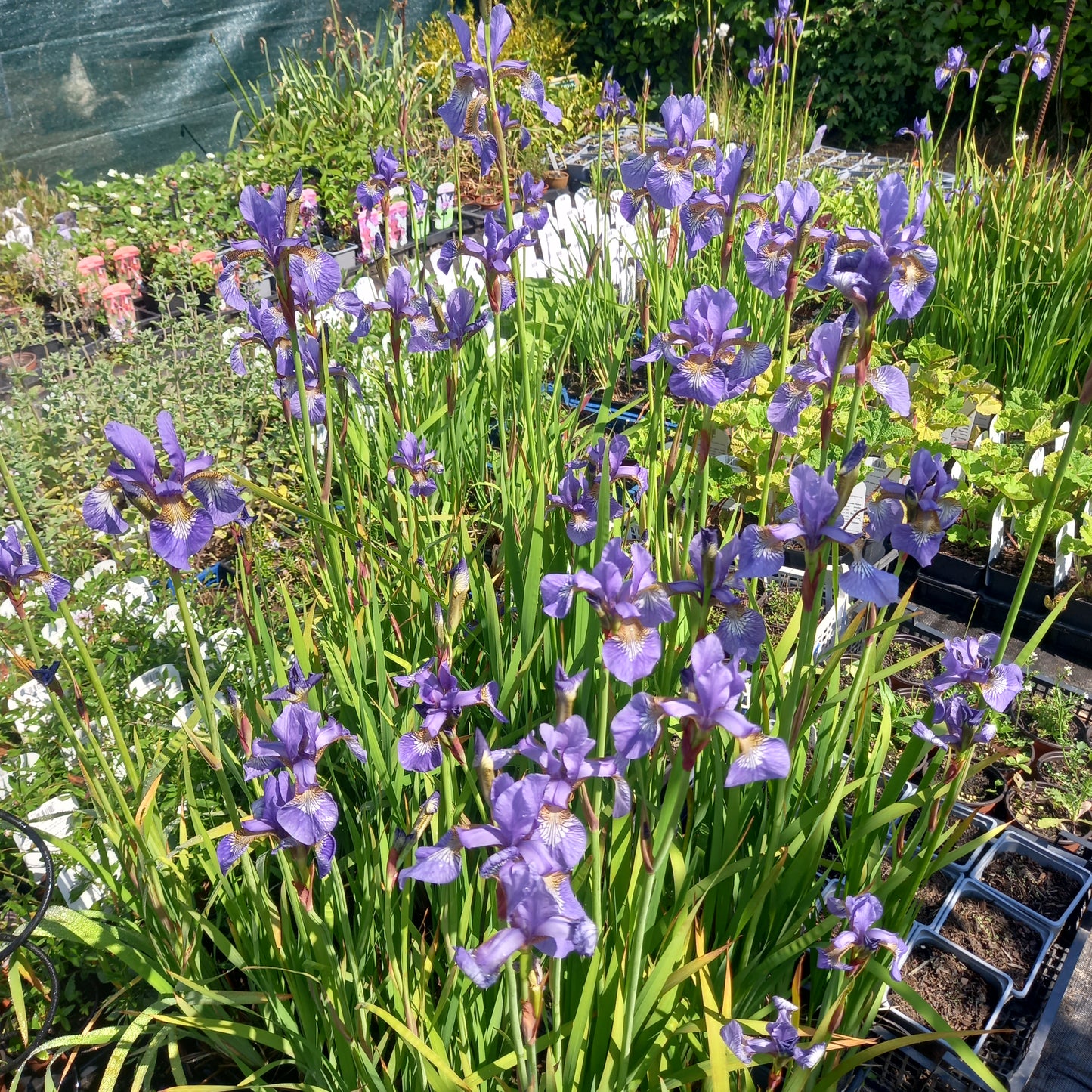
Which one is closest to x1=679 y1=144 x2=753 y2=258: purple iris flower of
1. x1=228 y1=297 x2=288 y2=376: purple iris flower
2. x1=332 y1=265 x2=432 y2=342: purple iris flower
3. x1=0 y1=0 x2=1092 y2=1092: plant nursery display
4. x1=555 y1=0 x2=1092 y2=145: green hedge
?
x1=0 y1=0 x2=1092 y2=1092: plant nursery display

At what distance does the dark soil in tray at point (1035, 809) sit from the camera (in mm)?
2471

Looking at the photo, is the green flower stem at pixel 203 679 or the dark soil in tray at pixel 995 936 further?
the dark soil in tray at pixel 995 936

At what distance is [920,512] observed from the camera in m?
1.48

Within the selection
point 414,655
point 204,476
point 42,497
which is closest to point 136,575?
point 42,497

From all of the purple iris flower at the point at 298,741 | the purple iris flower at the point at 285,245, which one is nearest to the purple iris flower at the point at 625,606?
the purple iris flower at the point at 298,741

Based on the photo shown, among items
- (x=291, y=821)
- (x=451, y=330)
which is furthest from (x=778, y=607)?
(x=291, y=821)

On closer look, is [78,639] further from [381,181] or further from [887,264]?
[381,181]

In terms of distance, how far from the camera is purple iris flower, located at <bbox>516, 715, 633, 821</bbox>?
3.56ft

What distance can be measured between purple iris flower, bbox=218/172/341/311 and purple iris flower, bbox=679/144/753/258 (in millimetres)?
888

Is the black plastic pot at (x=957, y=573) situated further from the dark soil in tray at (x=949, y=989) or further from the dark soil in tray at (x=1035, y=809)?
the dark soil in tray at (x=949, y=989)

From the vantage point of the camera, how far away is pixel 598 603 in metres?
1.22

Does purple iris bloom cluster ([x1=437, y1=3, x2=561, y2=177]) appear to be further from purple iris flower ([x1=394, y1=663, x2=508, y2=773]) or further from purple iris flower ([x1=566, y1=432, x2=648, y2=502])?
purple iris flower ([x1=394, y1=663, x2=508, y2=773])

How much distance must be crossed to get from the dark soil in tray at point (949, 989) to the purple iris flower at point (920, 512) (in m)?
1.08

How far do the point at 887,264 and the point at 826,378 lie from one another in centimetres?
21
